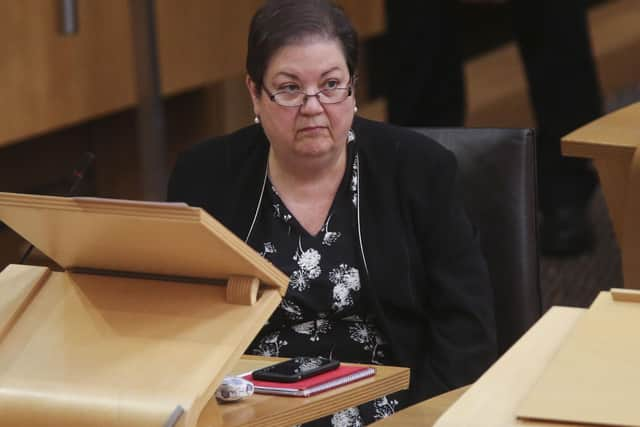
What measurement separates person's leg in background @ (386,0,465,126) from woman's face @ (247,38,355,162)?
1.96 m

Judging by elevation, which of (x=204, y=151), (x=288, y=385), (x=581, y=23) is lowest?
(x=288, y=385)

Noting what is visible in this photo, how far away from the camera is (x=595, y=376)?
1.23m

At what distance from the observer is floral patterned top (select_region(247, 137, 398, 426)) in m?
2.01

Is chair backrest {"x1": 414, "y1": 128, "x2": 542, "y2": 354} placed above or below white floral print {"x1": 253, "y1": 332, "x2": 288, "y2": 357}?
above

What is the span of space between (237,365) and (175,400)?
308mm

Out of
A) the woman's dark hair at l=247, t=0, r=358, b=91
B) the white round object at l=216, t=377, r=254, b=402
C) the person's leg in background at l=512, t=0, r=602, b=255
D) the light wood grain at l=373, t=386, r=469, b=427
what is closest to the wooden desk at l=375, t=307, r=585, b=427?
the light wood grain at l=373, t=386, r=469, b=427

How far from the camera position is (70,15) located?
3.51 m

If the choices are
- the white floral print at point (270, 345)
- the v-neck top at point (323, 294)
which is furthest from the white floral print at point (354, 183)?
the white floral print at point (270, 345)

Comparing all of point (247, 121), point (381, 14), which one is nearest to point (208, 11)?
point (247, 121)

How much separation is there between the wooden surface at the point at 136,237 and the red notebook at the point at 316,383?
0.13 m

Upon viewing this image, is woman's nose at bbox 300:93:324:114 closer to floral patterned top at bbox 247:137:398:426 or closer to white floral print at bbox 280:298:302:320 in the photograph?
floral patterned top at bbox 247:137:398:426

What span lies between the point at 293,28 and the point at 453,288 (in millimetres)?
458

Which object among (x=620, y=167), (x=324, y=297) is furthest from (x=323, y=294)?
(x=620, y=167)

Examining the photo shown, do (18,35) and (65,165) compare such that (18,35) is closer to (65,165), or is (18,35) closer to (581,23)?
(65,165)
